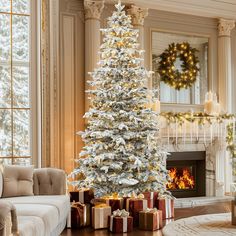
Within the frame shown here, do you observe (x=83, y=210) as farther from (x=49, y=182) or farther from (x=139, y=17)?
(x=139, y=17)

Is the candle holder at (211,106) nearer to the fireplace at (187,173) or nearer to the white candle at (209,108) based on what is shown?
the white candle at (209,108)

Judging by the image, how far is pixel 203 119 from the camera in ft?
24.7

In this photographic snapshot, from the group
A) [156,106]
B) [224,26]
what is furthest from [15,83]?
[224,26]

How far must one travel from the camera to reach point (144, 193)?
597 centimetres

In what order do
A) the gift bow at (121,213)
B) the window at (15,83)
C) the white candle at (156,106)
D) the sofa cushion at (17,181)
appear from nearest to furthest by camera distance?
the sofa cushion at (17,181) < the gift bow at (121,213) < the window at (15,83) < the white candle at (156,106)

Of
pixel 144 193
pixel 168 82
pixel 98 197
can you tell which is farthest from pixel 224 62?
pixel 98 197

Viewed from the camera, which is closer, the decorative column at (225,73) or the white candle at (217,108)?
the white candle at (217,108)

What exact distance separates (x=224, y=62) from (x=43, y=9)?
3.26m

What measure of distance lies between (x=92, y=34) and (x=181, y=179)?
9.40ft

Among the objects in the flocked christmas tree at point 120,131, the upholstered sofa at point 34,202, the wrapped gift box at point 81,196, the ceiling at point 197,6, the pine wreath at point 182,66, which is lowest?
the wrapped gift box at point 81,196

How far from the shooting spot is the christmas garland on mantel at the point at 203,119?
287 inches

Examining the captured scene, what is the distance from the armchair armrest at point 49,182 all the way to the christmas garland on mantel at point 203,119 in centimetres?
252

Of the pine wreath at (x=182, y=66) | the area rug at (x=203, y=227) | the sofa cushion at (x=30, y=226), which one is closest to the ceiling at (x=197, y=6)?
the pine wreath at (x=182, y=66)

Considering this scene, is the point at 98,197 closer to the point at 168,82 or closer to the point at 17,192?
the point at 17,192
